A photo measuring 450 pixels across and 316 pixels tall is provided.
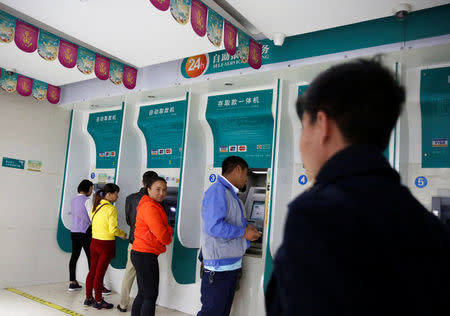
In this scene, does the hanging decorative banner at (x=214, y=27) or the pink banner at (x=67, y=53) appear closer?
the hanging decorative banner at (x=214, y=27)

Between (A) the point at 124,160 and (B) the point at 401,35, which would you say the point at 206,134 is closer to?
(A) the point at 124,160

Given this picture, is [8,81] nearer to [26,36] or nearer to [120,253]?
[26,36]

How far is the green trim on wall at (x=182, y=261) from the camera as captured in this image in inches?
163

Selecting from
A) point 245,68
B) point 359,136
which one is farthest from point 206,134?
point 359,136

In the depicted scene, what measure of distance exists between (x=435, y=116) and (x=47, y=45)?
3557 mm

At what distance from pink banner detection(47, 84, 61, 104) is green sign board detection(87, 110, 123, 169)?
55cm

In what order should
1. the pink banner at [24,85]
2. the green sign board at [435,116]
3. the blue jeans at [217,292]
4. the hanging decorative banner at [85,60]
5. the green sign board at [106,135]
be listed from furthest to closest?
the green sign board at [106,135]
the pink banner at [24,85]
the hanging decorative banner at [85,60]
the green sign board at [435,116]
the blue jeans at [217,292]

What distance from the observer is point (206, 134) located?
4520 mm

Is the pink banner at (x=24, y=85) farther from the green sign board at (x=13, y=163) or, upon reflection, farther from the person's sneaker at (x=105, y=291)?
the person's sneaker at (x=105, y=291)

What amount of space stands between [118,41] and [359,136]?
3348 millimetres

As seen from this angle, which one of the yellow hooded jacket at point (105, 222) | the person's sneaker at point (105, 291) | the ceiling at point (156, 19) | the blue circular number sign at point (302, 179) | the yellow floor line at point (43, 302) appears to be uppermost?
the ceiling at point (156, 19)

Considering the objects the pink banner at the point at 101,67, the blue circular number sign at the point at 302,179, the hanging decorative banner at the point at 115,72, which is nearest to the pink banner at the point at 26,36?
the pink banner at the point at 101,67

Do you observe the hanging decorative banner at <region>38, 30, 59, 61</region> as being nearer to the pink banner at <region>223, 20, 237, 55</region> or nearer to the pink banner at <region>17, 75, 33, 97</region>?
the pink banner at <region>17, 75, 33, 97</region>

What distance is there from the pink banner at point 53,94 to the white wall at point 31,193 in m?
0.24
